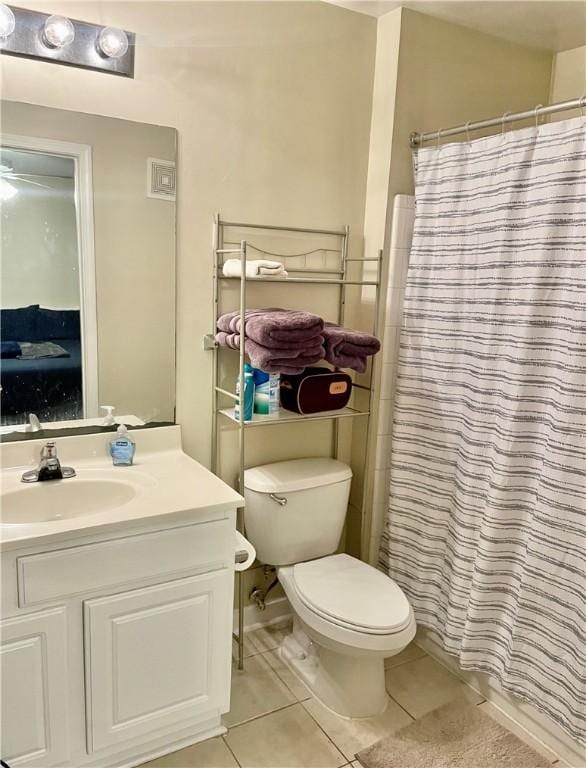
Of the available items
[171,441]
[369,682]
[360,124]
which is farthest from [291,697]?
[360,124]

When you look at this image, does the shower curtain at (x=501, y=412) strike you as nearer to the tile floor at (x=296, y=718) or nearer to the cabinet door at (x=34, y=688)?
the tile floor at (x=296, y=718)

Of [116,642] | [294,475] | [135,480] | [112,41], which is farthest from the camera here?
[294,475]

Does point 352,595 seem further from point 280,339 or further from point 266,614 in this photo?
point 280,339

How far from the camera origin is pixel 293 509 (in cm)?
211

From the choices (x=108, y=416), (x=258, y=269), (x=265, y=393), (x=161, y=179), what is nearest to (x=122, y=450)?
(x=108, y=416)

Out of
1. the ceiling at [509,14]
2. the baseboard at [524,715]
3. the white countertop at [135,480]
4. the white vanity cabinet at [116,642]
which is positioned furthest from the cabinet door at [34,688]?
the ceiling at [509,14]

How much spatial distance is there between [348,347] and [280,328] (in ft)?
1.02

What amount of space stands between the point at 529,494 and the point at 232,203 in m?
1.38

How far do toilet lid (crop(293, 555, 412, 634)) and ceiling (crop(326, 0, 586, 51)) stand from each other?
199 cm

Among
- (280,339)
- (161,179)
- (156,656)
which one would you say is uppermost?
(161,179)

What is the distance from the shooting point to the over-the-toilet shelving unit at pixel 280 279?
6.63 ft

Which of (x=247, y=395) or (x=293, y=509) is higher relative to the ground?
(x=247, y=395)

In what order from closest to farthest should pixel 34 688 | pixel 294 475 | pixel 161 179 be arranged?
pixel 34 688 → pixel 161 179 → pixel 294 475

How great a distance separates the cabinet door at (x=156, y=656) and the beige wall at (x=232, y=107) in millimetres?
614
